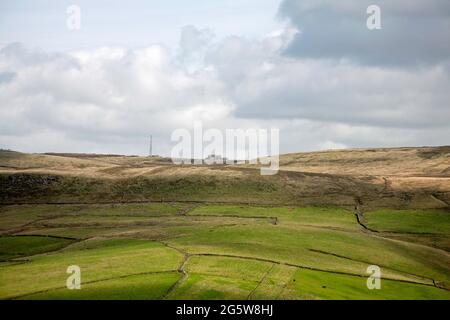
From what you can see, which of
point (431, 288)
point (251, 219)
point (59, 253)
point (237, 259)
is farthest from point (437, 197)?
point (59, 253)

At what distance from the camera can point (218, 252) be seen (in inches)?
2896

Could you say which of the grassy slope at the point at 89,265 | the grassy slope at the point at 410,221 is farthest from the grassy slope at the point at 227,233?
the grassy slope at the point at 410,221

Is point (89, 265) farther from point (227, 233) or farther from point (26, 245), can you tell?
point (227, 233)

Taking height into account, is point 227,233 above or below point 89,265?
above

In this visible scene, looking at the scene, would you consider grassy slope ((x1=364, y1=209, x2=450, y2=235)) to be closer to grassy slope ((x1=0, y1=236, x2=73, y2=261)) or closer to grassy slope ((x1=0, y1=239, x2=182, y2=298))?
grassy slope ((x1=0, y1=239, x2=182, y2=298))

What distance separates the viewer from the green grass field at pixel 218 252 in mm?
57194

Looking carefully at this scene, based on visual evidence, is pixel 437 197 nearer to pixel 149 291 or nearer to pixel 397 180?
pixel 397 180

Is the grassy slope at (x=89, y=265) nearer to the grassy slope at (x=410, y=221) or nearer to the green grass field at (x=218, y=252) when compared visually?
the green grass field at (x=218, y=252)

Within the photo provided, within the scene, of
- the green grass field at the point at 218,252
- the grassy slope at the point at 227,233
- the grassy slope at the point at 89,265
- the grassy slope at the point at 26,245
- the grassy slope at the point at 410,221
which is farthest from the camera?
the grassy slope at the point at 410,221

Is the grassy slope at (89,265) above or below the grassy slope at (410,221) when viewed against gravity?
below

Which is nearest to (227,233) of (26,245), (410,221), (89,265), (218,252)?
(218,252)

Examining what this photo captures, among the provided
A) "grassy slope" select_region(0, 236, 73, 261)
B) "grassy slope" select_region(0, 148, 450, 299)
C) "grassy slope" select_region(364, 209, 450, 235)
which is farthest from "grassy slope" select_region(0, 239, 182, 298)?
"grassy slope" select_region(364, 209, 450, 235)

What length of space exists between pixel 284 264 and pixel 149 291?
19383mm
